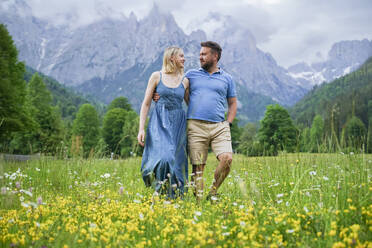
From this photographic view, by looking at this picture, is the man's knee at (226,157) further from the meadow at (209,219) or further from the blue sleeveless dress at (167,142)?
the blue sleeveless dress at (167,142)

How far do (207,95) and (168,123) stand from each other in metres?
0.84

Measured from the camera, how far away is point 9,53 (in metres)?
21.6

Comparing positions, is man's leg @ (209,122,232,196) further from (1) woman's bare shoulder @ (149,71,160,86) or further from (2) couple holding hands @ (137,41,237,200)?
(1) woman's bare shoulder @ (149,71,160,86)

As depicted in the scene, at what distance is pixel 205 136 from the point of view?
523cm

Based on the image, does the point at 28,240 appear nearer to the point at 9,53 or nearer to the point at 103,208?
the point at 103,208

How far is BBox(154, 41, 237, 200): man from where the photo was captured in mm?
5177

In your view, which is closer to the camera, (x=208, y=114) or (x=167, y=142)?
(x=167, y=142)

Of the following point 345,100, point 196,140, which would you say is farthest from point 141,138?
point 345,100

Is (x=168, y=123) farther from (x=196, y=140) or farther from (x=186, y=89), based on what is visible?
(x=186, y=89)

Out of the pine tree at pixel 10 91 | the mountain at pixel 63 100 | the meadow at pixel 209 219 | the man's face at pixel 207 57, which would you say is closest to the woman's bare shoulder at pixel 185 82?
the man's face at pixel 207 57

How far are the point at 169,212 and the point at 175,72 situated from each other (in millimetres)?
2532

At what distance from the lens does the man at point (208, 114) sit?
17.0ft

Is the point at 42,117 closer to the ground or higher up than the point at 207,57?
higher up

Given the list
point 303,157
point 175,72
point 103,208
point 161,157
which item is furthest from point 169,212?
point 303,157
